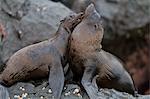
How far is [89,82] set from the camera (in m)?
4.80

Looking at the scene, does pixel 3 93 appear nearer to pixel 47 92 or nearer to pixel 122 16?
pixel 47 92

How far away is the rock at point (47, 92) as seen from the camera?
15.4 ft

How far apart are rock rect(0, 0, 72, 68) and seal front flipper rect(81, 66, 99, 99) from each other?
4.87ft

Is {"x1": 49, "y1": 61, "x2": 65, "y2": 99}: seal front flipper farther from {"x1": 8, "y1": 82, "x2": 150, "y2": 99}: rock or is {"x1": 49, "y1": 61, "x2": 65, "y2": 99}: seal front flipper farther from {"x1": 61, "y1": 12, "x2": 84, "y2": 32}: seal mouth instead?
{"x1": 61, "y1": 12, "x2": 84, "y2": 32}: seal mouth

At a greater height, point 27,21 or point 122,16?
point 27,21

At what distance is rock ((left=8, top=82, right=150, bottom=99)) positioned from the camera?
470 centimetres

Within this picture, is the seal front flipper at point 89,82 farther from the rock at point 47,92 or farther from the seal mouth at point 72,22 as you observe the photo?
the seal mouth at point 72,22

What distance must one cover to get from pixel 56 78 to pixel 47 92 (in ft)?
0.51

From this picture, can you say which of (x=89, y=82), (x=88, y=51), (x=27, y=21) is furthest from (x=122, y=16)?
(x=89, y=82)

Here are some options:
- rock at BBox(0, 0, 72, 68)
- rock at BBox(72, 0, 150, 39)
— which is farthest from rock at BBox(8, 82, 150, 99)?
rock at BBox(72, 0, 150, 39)

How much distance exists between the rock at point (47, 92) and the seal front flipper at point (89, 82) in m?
0.05

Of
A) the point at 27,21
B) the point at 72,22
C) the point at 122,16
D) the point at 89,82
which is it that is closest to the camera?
the point at 89,82

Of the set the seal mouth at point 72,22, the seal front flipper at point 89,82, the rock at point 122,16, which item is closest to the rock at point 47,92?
the seal front flipper at point 89,82

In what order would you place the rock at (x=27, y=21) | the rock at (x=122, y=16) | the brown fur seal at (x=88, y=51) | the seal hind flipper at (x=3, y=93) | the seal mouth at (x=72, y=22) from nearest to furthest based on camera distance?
the seal hind flipper at (x=3, y=93) < the brown fur seal at (x=88, y=51) < the seal mouth at (x=72, y=22) < the rock at (x=27, y=21) < the rock at (x=122, y=16)
